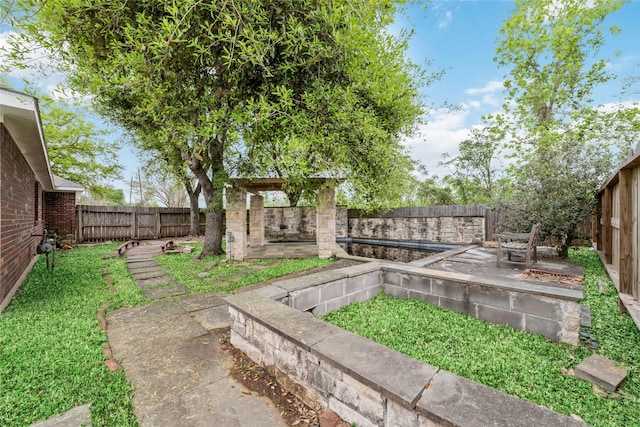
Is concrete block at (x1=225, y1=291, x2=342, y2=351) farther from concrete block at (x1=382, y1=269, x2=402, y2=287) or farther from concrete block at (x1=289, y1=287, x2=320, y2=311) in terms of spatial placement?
concrete block at (x1=382, y1=269, x2=402, y2=287)

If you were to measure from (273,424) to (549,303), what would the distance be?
126 inches

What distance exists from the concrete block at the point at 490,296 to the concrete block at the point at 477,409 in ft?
7.51

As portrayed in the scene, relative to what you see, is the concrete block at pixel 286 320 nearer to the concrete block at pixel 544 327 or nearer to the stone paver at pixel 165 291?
the stone paver at pixel 165 291

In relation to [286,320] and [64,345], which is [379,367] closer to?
[286,320]

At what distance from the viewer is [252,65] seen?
411 cm

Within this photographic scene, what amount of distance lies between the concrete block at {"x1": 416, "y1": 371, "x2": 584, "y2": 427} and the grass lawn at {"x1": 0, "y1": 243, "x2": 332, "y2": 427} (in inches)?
74.3

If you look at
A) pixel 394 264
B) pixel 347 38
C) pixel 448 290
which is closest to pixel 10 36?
pixel 347 38

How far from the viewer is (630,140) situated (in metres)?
9.96

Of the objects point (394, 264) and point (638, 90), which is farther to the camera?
point (638, 90)

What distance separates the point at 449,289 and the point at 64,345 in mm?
4585

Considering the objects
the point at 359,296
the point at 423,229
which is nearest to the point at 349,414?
→ the point at 359,296

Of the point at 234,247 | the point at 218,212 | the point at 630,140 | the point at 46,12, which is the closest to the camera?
the point at 46,12

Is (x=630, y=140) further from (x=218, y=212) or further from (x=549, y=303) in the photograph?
(x=218, y=212)

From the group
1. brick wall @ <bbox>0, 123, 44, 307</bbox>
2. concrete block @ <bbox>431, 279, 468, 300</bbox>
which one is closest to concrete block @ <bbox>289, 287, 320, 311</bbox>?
concrete block @ <bbox>431, 279, 468, 300</bbox>
